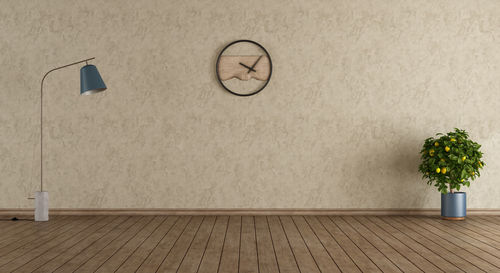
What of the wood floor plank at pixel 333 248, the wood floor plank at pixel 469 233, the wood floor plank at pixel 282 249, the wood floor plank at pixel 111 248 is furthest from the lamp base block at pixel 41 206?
the wood floor plank at pixel 469 233

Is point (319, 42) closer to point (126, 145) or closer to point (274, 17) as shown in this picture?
point (274, 17)

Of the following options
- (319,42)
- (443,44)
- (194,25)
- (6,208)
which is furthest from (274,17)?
(6,208)

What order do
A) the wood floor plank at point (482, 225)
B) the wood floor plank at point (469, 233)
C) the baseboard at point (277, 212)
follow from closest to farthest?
1. the wood floor plank at point (469, 233)
2. the wood floor plank at point (482, 225)
3. the baseboard at point (277, 212)

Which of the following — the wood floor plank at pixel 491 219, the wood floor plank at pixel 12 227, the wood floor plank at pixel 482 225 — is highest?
the wood floor plank at pixel 482 225

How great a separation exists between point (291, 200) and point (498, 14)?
2.99 metres

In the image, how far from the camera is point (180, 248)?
3.47 meters

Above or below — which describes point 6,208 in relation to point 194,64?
below

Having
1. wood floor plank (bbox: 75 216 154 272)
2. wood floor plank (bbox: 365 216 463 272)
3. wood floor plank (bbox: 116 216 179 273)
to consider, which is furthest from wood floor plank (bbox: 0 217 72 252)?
wood floor plank (bbox: 365 216 463 272)

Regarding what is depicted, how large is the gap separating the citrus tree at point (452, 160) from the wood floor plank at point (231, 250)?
199cm

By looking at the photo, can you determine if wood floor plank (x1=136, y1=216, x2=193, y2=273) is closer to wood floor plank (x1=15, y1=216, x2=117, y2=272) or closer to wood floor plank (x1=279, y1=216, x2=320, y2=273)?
wood floor plank (x1=15, y1=216, x2=117, y2=272)

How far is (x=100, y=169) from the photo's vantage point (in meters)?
4.99

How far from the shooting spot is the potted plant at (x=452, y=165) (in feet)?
14.8

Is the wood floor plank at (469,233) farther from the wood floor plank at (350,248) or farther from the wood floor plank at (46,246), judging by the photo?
the wood floor plank at (46,246)

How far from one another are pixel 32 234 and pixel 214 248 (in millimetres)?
1694
